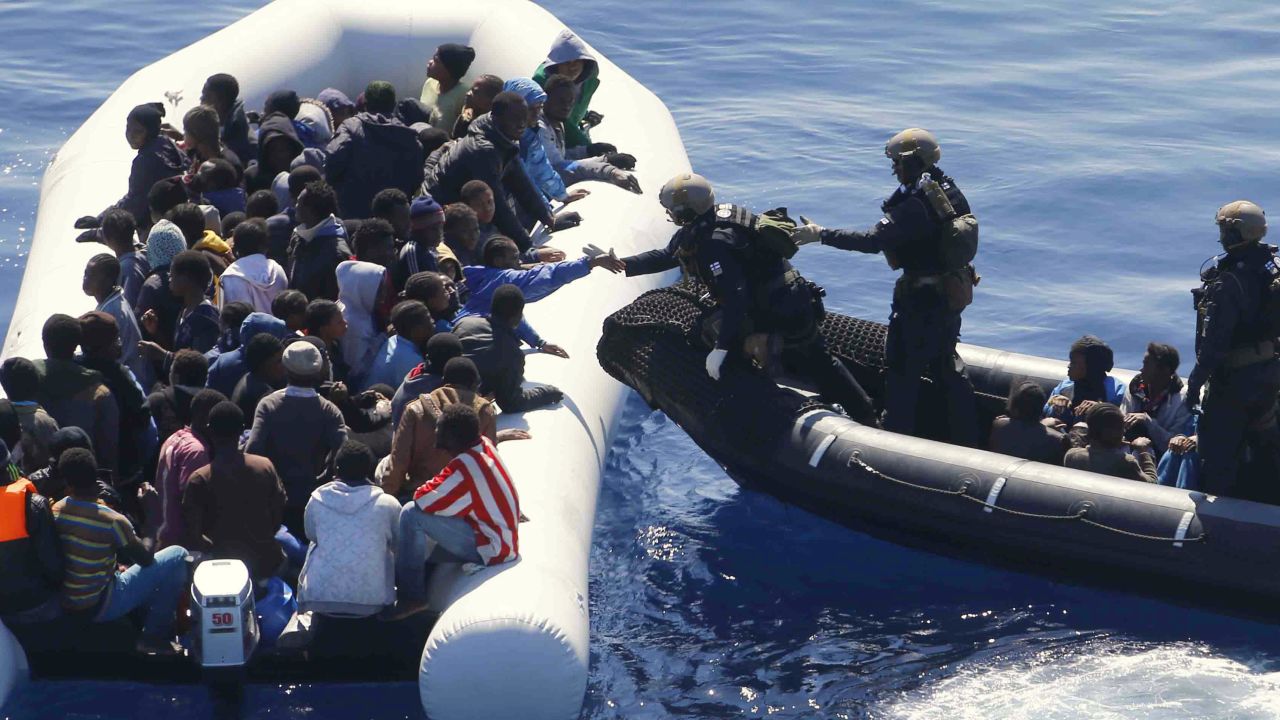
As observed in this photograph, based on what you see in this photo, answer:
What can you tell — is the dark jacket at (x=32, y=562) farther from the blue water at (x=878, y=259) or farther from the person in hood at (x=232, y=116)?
the person in hood at (x=232, y=116)

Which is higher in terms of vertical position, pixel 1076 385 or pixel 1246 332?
pixel 1246 332

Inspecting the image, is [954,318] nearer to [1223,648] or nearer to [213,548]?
[1223,648]

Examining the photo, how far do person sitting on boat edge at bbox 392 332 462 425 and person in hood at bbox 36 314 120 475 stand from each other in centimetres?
102

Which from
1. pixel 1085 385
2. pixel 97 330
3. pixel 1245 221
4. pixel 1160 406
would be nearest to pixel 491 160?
pixel 97 330

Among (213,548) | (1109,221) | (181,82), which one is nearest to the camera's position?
(213,548)

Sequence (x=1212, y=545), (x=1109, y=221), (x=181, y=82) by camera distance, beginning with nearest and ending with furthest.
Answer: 1. (x=1212, y=545)
2. (x=181, y=82)
3. (x=1109, y=221)

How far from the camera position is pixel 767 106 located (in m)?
14.6

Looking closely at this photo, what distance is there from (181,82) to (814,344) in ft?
14.1

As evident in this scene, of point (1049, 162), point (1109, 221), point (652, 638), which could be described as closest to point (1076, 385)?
point (652, 638)

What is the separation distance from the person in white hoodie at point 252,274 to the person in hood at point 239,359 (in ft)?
1.37

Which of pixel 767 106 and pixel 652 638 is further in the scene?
pixel 767 106

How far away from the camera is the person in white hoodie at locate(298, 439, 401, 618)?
5.55 meters

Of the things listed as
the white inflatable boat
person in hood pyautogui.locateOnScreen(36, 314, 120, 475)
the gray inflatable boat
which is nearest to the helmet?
the gray inflatable boat

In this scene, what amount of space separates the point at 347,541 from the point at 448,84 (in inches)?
170
